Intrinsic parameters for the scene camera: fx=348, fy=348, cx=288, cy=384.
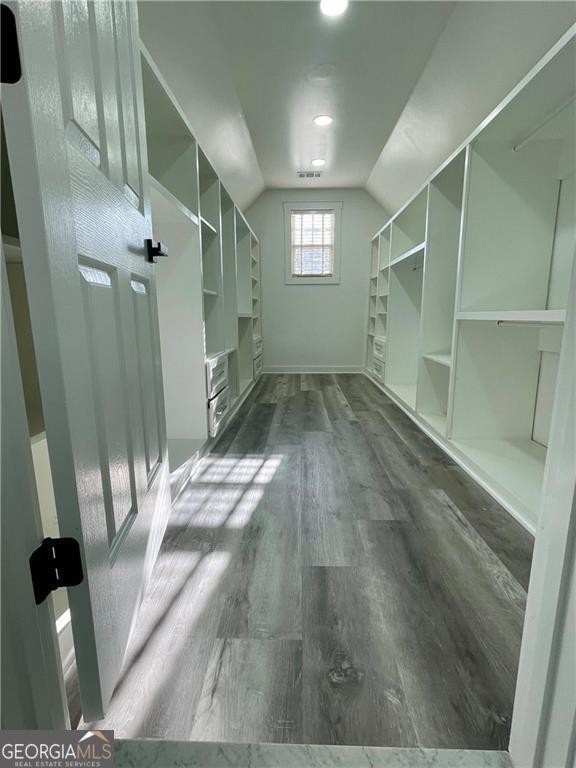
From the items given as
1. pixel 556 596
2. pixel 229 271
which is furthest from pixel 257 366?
pixel 556 596

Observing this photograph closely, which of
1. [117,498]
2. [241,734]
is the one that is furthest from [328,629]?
[117,498]

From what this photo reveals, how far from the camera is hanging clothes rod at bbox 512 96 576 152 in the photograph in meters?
1.56

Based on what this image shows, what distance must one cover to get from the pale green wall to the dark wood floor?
12.7 ft

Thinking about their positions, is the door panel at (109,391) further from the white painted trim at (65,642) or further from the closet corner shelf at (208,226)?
the closet corner shelf at (208,226)

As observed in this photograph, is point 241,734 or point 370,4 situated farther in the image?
point 370,4

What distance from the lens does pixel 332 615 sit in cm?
101

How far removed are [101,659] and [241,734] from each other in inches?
13.0

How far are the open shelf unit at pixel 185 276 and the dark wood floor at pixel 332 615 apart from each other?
50 cm

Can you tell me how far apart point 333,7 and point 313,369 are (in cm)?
414

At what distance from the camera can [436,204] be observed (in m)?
2.62

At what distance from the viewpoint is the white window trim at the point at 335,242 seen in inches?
209

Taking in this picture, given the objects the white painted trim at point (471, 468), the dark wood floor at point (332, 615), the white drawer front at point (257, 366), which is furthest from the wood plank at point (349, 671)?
the white drawer front at point (257, 366)

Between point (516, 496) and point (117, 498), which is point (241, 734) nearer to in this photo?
point (117, 498)

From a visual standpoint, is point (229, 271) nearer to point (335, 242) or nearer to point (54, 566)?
point (335, 242)
